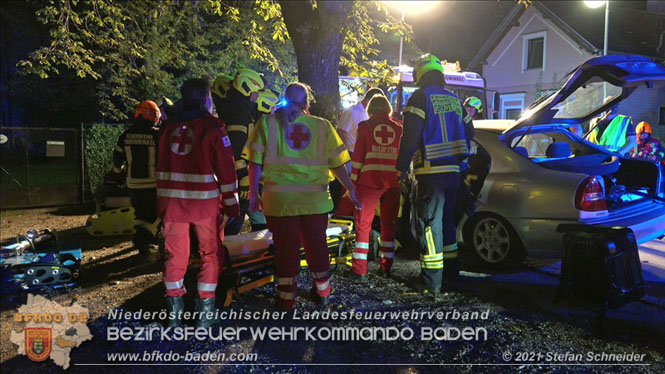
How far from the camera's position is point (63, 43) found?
8.21m

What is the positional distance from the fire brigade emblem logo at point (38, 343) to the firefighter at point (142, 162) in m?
2.05

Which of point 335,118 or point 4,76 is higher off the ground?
point 4,76

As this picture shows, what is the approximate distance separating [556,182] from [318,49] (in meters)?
4.22

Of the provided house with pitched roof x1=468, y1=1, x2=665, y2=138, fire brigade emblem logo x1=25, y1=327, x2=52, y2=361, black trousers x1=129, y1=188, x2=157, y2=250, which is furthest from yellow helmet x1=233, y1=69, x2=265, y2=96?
house with pitched roof x1=468, y1=1, x2=665, y2=138

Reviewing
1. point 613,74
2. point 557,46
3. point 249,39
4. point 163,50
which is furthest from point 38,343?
point 557,46

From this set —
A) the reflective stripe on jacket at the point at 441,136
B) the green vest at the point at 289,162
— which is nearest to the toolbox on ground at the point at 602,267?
the reflective stripe on jacket at the point at 441,136

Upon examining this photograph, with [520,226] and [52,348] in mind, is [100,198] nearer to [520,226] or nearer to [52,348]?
[52,348]

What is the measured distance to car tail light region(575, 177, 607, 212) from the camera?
15.3 feet

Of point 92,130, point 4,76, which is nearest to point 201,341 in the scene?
point 92,130

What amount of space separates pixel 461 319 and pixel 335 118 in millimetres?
4315

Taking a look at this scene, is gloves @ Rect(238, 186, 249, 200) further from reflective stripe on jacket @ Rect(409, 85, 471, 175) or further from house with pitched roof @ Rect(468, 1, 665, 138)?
house with pitched roof @ Rect(468, 1, 665, 138)

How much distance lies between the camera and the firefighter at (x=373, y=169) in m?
4.73

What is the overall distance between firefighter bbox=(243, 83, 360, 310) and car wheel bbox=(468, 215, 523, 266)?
2.40m

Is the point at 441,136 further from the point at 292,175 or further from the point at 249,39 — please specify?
the point at 249,39
